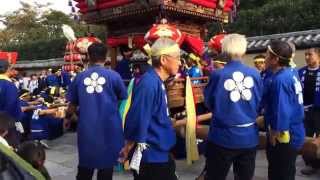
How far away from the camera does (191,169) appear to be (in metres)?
5.66

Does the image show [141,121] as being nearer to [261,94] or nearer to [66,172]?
[261,94]

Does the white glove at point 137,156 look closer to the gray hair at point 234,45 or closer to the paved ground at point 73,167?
the gray hair at point 234,45

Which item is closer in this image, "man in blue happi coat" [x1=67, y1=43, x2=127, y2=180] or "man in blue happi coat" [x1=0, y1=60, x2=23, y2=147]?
"man in blue happi coat" [x1=67, y1=43, x2=127, y2=180]

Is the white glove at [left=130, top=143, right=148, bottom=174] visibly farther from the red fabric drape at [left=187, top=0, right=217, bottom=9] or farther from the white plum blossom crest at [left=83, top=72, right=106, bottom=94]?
the red fabric drape at [left=187, top=0, right=217, bottom=9]

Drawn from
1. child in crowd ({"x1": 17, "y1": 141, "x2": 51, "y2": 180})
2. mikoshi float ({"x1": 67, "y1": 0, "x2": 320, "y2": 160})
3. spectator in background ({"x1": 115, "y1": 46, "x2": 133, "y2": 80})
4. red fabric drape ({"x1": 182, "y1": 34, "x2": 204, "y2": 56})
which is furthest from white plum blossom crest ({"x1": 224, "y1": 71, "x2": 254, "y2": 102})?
spectator in background ({"x1": 115, "y1": 46, "x2": 133, "y2": 80})

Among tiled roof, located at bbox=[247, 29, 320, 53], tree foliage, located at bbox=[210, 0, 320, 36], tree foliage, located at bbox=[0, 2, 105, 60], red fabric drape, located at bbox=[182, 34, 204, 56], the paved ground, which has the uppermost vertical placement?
tree foliage, located at bbox=[0, 2, 105, 60]

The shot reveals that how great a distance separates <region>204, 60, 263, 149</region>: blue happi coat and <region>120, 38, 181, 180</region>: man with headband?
0.46m

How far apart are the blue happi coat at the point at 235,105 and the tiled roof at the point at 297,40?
6.51 m

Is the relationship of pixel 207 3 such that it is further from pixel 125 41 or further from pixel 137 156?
pixel 137 156

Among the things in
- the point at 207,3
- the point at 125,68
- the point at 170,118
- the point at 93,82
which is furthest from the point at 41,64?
the point at 170,118

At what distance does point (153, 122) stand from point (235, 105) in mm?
703

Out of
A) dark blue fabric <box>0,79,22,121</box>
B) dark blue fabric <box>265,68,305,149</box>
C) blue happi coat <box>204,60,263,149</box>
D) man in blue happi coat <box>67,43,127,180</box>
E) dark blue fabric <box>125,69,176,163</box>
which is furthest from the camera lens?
dark blue fabric <box>0,79,22,121</box>

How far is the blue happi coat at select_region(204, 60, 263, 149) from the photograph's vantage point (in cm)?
321

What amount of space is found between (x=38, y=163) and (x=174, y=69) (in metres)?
1.14
